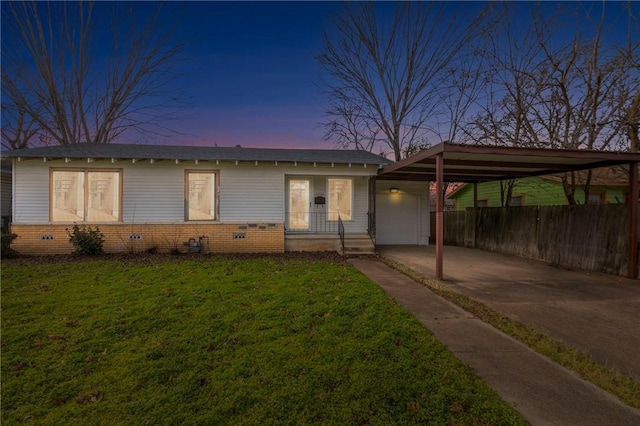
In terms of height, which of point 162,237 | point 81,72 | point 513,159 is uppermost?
point 81,72

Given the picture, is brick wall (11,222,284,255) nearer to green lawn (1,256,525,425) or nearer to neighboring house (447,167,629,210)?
green lawn (1,256,525,425)

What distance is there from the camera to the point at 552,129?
32.3ft

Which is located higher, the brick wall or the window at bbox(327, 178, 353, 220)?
the window at bbox(327, 178, 353, 220)

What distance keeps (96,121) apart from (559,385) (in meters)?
23.1

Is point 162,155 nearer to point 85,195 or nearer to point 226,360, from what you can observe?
point 85,195

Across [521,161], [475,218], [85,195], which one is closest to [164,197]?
[85,195]

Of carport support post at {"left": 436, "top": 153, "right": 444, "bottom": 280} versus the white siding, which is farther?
the white siding

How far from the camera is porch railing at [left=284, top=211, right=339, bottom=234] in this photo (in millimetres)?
11080

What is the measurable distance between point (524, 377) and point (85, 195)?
11.6m

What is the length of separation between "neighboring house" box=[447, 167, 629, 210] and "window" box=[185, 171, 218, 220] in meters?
Result: 12.7

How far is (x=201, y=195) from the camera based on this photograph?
10.1 meters

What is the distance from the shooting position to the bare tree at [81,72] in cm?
1631

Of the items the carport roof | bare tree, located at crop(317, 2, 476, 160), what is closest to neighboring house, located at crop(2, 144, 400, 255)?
the carport roof

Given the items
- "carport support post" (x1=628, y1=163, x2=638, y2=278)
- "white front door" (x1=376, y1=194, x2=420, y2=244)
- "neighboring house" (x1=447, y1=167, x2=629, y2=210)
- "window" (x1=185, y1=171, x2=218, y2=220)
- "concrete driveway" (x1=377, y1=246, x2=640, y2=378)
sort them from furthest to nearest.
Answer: "white front door" (x1=376, y1=194, x2=420, y2=244), "neighboring house" (x1=447, y1=167, x2=629, y2=210), "window" (x1=185, y1=171, x2=218, y2=220), "carport support post" (x1=628, y1=163, x2=638, y2=278), "concrete driveway" (x1=377, y1=246, x2=640, y2=378)
